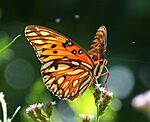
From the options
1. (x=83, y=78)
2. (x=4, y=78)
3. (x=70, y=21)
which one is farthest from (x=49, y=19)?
(x=83, y=78)

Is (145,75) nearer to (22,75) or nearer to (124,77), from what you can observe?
(124,77)

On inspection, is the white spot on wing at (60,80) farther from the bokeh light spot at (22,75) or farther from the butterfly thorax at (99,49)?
the bokeh light spot at (22,75)

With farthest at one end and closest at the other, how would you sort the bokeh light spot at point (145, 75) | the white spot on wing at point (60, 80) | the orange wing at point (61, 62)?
the bokeh light spot at point (145, 75)
the white spot on wing at point (60, 80)
the orange wing at point (61, 62)

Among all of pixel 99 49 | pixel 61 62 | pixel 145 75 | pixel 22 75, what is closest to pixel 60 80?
pixel 61 62

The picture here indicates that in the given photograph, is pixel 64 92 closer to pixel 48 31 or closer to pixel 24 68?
pixel 48 31

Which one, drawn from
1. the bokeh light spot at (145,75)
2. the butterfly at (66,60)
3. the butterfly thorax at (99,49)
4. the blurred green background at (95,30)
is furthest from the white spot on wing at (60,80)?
the bokeh light spot at (145,75)

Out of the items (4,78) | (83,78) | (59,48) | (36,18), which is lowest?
(36,18)

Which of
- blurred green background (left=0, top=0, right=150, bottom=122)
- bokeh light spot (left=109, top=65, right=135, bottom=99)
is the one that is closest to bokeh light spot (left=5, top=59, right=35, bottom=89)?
blurred green background (left=0, top=0, right=150, bottom=122)

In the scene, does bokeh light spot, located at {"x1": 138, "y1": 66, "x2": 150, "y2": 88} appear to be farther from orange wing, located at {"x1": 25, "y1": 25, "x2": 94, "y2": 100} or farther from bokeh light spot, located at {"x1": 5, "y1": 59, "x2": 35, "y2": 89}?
orange wing, located at {"x1": 25, "y1": 25, "x2": 94, "y2": 100}
